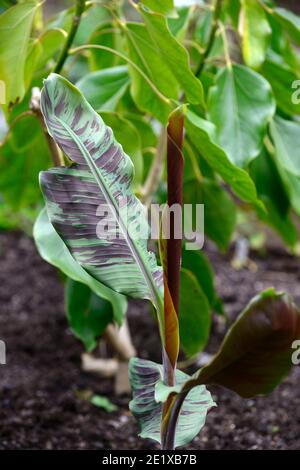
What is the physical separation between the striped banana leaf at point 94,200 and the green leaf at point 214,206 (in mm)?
701

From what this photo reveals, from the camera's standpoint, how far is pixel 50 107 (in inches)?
30.7

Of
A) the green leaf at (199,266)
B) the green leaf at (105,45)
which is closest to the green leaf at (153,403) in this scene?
the green leaf at (199,266)

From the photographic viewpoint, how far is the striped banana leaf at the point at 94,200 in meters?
0.77

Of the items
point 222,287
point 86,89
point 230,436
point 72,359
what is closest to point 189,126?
point 86,89

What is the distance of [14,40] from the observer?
39.6 inches

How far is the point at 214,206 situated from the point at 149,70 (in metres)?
0.50

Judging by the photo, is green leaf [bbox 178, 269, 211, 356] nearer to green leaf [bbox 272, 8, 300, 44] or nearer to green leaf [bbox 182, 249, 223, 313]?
green leaf [bbox 182, 249, 223, 313]

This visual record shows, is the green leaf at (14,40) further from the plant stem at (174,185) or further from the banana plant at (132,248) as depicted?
the plant stem at (174,185)

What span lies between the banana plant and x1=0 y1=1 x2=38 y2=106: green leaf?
0.88ft

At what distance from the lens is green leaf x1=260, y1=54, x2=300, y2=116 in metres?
1.30

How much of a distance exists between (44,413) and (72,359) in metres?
0.39

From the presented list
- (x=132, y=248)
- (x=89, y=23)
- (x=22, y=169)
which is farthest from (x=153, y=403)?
(x=89, y=23)

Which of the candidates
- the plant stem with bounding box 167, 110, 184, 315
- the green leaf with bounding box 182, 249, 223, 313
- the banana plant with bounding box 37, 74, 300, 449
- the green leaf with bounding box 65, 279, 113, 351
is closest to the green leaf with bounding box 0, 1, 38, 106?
the banana plant with bounding box 37, 74, 300, 449

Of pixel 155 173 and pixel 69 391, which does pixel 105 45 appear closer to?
pixel 155 173
